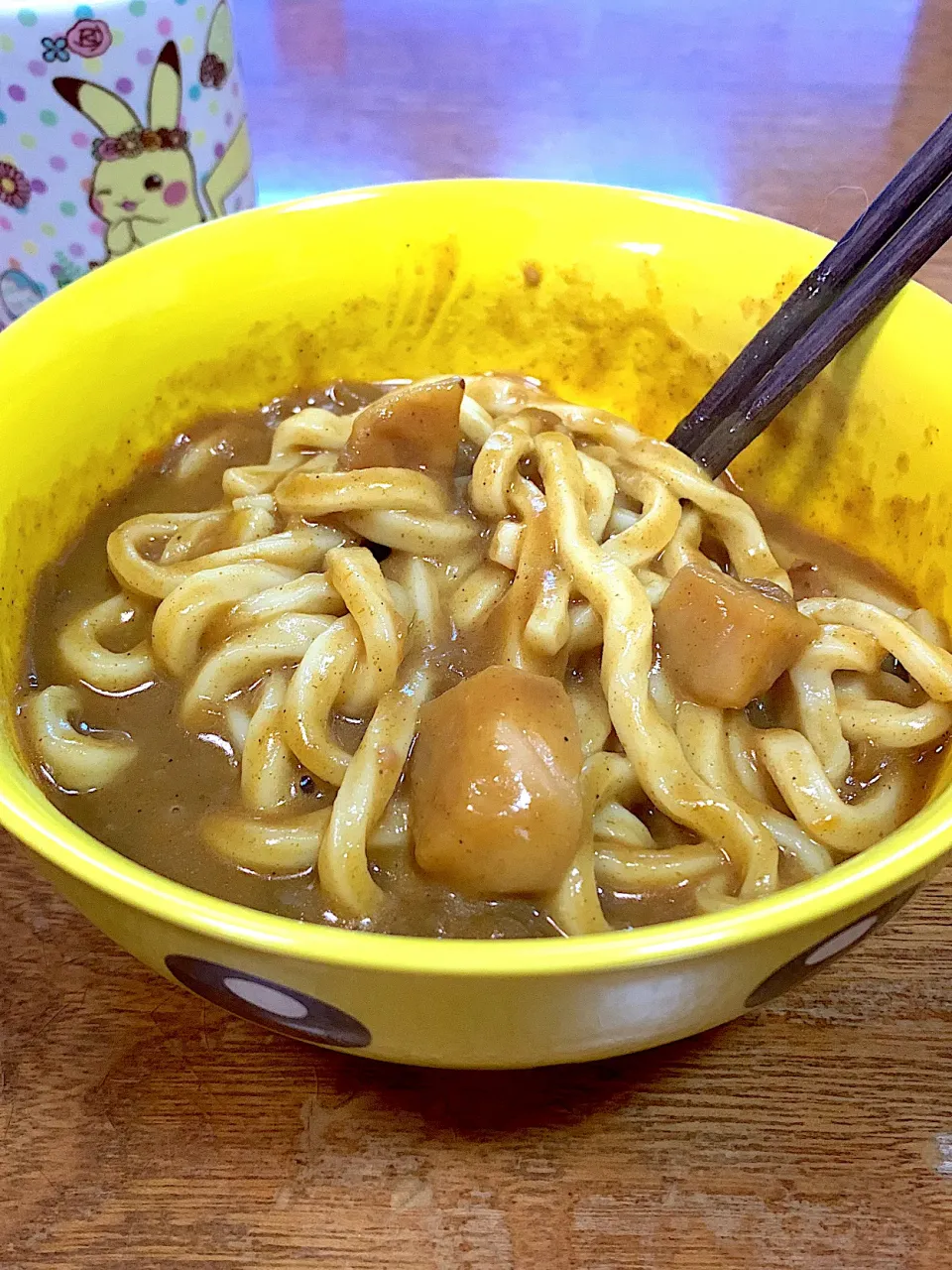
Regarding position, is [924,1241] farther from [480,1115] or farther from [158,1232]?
[158,1232]

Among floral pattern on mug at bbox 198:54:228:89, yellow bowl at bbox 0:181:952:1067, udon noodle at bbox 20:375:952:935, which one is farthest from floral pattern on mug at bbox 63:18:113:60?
udon noodle at bbox 20:375:952:935

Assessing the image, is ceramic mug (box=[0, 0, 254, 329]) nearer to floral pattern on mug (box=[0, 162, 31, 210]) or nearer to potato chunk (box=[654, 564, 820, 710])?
floral pattern on mug (box=[0, 162, 31, 210])

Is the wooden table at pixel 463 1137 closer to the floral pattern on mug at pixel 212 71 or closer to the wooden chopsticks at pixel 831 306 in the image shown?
the wooden chopsticks at pixel 831 306

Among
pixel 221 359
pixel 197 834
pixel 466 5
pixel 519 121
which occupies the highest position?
pixel 466 5

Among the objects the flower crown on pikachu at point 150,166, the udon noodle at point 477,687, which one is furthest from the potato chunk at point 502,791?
the flower crown on pikachu at point 150,166

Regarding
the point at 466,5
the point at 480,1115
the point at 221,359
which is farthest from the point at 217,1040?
the point at 466,5

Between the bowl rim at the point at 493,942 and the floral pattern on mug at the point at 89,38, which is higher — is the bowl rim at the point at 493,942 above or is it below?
→ below

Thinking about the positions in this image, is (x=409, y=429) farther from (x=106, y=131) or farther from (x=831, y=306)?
(x=106, y=131)
